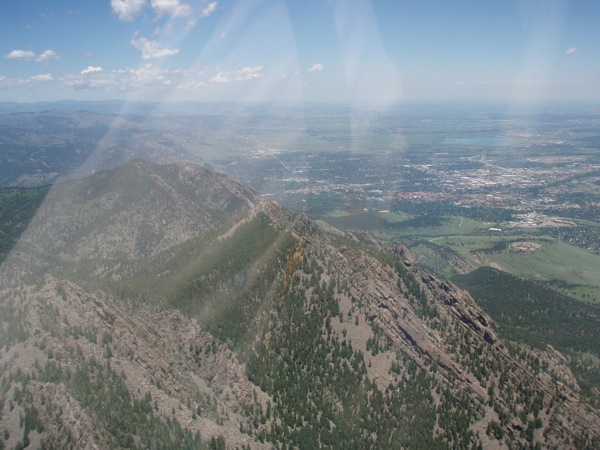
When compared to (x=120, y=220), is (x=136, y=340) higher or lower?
higher

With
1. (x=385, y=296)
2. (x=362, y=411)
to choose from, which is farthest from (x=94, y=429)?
(x=385, y=296)

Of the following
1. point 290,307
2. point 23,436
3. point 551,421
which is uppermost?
point 23,436

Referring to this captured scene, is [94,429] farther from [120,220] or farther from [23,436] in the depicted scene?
[120,220]

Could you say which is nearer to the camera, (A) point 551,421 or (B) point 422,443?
(B) point 422,443

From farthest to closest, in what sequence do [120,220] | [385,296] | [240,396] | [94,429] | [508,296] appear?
[120,220] < [508,296] < [385,296] < [240,396] < [94,429]

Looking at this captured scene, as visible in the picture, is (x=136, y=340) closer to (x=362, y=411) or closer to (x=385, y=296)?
(x=362, y=411)

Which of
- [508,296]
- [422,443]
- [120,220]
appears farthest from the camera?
[120,220]

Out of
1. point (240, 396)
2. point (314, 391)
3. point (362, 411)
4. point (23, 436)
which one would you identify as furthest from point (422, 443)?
point (23, 436)
